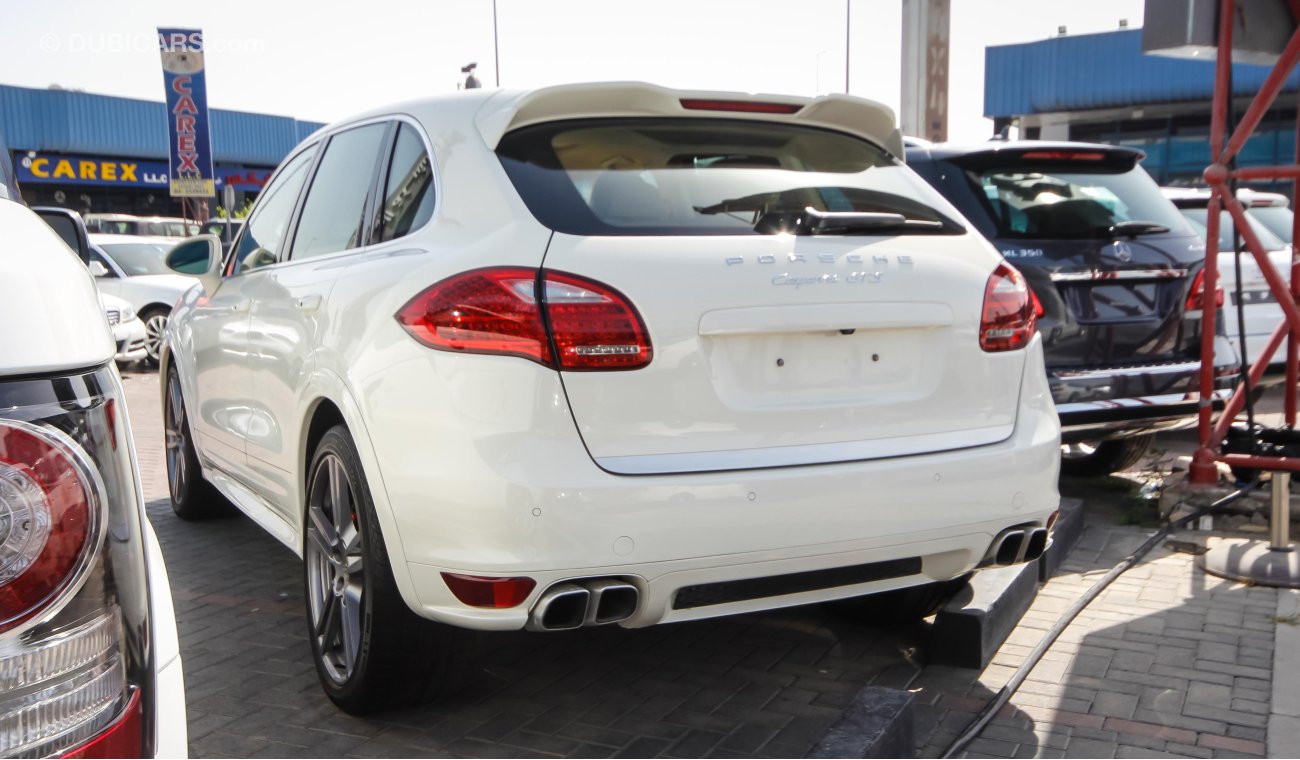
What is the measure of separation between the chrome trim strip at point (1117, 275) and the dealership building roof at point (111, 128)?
38.0m

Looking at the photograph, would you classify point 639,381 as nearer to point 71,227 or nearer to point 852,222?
point 852,222

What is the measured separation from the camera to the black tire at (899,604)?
400cm

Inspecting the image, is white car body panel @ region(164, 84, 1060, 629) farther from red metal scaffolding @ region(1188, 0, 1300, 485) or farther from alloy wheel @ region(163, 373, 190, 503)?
alloy wheel @ region(163, 373, 190, 503)

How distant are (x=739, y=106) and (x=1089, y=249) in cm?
282

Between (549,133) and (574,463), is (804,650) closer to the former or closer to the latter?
(574,463)

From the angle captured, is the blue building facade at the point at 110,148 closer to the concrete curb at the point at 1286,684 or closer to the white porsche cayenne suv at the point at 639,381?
the white porsche cayenne suv at the point at 639,381

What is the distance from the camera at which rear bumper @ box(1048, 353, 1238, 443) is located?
5.46 m

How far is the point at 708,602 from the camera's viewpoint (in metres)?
2.99

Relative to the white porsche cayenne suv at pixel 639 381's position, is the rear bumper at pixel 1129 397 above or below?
below

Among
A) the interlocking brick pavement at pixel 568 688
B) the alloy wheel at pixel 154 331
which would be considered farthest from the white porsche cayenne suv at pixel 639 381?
the alloy wheel at pixel 154 331

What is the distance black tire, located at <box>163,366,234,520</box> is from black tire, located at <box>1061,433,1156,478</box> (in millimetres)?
4552

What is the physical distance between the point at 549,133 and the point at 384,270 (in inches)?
22.4

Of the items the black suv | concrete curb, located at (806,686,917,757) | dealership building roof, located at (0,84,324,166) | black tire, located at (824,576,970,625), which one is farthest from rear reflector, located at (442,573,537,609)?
dealership building roof, located at (0,84,324,166)

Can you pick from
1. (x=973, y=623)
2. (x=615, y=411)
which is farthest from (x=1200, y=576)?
(x=615, y=411)
